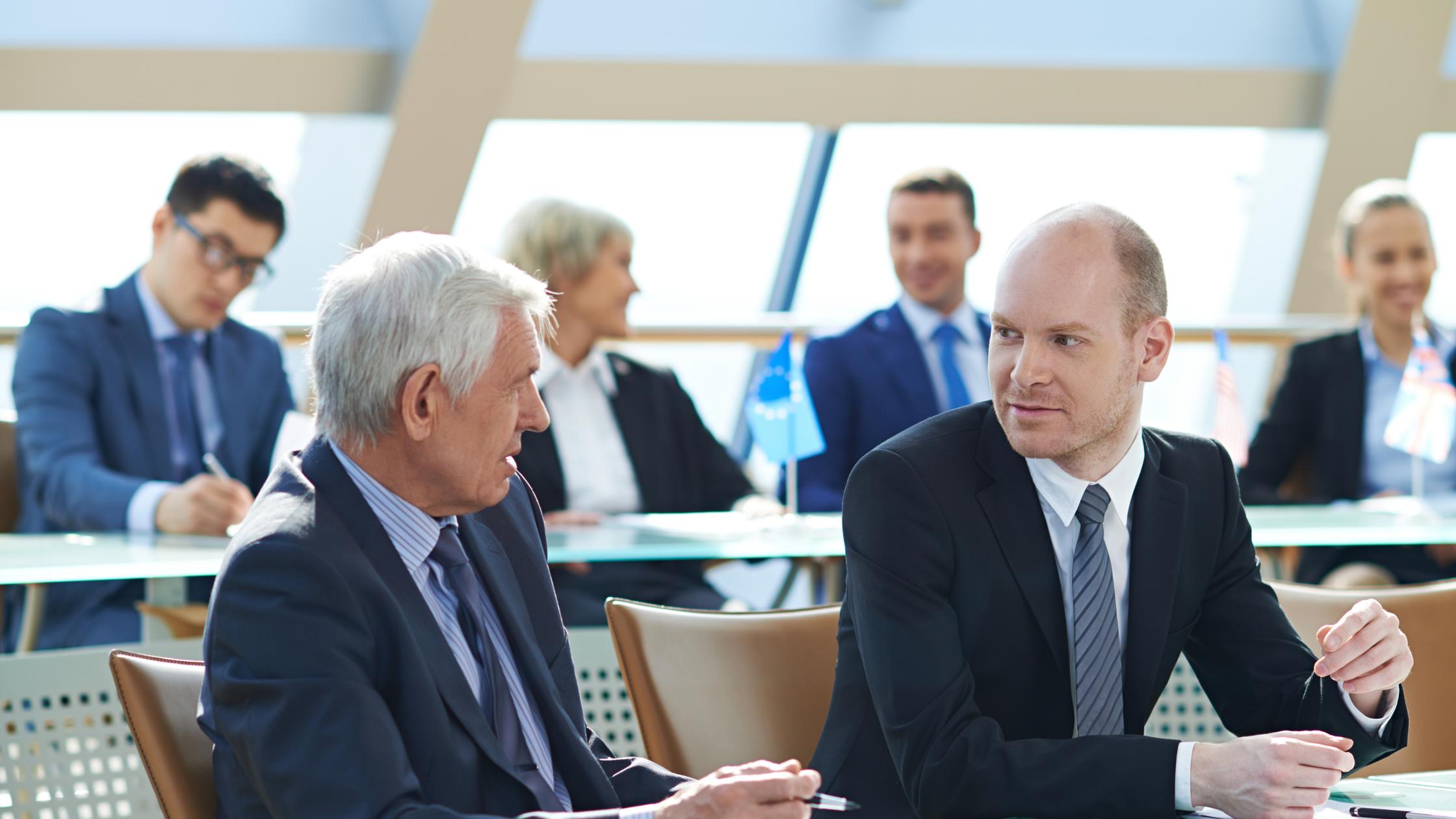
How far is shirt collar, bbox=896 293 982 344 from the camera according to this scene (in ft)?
13.9

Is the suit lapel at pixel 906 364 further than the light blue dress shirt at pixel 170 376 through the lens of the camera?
Yes

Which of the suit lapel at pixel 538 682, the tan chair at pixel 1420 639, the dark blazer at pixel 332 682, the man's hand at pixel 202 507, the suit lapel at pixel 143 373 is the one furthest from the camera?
the suit lapel at pixel 143 373

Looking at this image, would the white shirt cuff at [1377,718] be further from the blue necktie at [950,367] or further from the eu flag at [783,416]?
the blue necktie at [950,367]

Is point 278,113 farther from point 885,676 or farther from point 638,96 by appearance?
point 885,676

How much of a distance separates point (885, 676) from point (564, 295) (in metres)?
2.39

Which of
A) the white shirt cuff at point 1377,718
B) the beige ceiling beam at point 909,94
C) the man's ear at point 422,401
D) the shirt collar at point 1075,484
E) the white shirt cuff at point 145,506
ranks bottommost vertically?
the white shirt cuff at point 1377,718

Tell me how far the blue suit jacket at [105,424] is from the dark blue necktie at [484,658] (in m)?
1.83

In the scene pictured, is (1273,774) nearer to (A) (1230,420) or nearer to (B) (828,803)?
(B) (828,803)

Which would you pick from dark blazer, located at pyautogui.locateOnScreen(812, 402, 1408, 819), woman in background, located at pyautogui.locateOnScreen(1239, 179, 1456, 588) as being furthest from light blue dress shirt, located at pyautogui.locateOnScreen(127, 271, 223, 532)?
woman in background, located at pyautogui.locateOnScreen(1239, 179, 1456, 588)

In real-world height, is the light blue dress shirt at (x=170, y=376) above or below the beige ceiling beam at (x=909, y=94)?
below

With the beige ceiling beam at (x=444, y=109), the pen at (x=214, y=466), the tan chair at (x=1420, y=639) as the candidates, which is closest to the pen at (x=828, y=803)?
the tan chair at (x=1420, y=639)

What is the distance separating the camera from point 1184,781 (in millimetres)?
1620

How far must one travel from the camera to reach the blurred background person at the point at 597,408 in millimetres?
4020

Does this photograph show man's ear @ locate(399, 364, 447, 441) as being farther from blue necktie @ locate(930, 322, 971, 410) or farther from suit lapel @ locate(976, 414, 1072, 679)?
blue necktie @ locate(930, 322, 971, 410)
